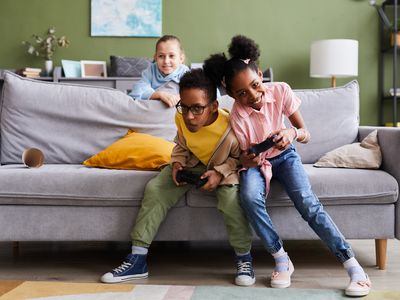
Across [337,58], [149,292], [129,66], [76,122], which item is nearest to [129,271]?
[149,292]

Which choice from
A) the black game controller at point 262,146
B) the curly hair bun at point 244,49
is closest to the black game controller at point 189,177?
the black game controller at point 262,146

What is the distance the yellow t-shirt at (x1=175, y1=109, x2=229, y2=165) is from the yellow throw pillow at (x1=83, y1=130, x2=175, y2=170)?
0.22 metres

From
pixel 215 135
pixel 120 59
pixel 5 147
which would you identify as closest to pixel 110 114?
pixel 5 147

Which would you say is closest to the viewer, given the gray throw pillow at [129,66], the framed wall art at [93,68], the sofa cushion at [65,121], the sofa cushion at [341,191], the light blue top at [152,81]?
the sofa cushion at [341,191]

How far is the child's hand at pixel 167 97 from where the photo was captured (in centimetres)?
265

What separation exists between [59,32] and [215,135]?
12.4 feet

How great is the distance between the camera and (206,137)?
82.6 inches

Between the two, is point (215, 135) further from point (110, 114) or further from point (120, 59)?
point (120, 59)

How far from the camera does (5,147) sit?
103 inches

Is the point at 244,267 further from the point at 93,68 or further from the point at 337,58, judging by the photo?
the point at 93,68

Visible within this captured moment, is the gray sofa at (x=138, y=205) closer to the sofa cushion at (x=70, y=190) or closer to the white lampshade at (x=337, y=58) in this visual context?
the sofa cushion at (x=70, y=190)

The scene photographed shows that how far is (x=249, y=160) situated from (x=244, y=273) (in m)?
0.42

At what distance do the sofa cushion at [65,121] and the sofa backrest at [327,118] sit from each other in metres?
0.40

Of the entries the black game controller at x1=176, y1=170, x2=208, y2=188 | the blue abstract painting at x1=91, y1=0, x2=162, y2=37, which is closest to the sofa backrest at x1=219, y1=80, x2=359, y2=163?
the black game controller at x1=176, y1=170, x2=208, y2=188
